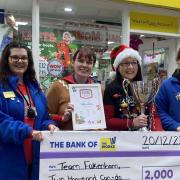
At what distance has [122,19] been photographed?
21.2 ft

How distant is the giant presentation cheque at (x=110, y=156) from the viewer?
2.89m

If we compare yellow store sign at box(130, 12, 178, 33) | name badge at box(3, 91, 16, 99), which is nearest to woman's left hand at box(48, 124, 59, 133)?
name badge at box(3, 91, 16, 99)

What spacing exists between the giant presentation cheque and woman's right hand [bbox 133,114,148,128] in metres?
0.07

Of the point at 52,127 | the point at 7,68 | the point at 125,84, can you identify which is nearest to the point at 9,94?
the point at 7,68

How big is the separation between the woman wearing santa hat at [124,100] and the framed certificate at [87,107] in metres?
0.13

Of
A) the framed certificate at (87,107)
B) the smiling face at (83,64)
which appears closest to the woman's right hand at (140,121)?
the framed certificate at (87,107)

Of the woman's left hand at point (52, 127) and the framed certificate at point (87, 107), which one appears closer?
the woman's left hand at point (52, 127)

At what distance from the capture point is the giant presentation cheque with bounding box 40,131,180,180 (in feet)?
9.47

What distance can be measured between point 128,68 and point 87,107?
0.54m

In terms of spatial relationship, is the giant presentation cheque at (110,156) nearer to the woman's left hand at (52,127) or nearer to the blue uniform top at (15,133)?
the woman's left hand at (52,127)

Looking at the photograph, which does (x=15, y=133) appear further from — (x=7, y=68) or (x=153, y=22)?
(x=153, y=22)

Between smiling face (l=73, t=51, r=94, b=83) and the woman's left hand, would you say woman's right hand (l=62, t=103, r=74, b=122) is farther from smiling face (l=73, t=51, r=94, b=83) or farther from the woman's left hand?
smiling face (l=73, t=51, r=94, b=83)

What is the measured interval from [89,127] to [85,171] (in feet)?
1.21

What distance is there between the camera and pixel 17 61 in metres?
2.96
